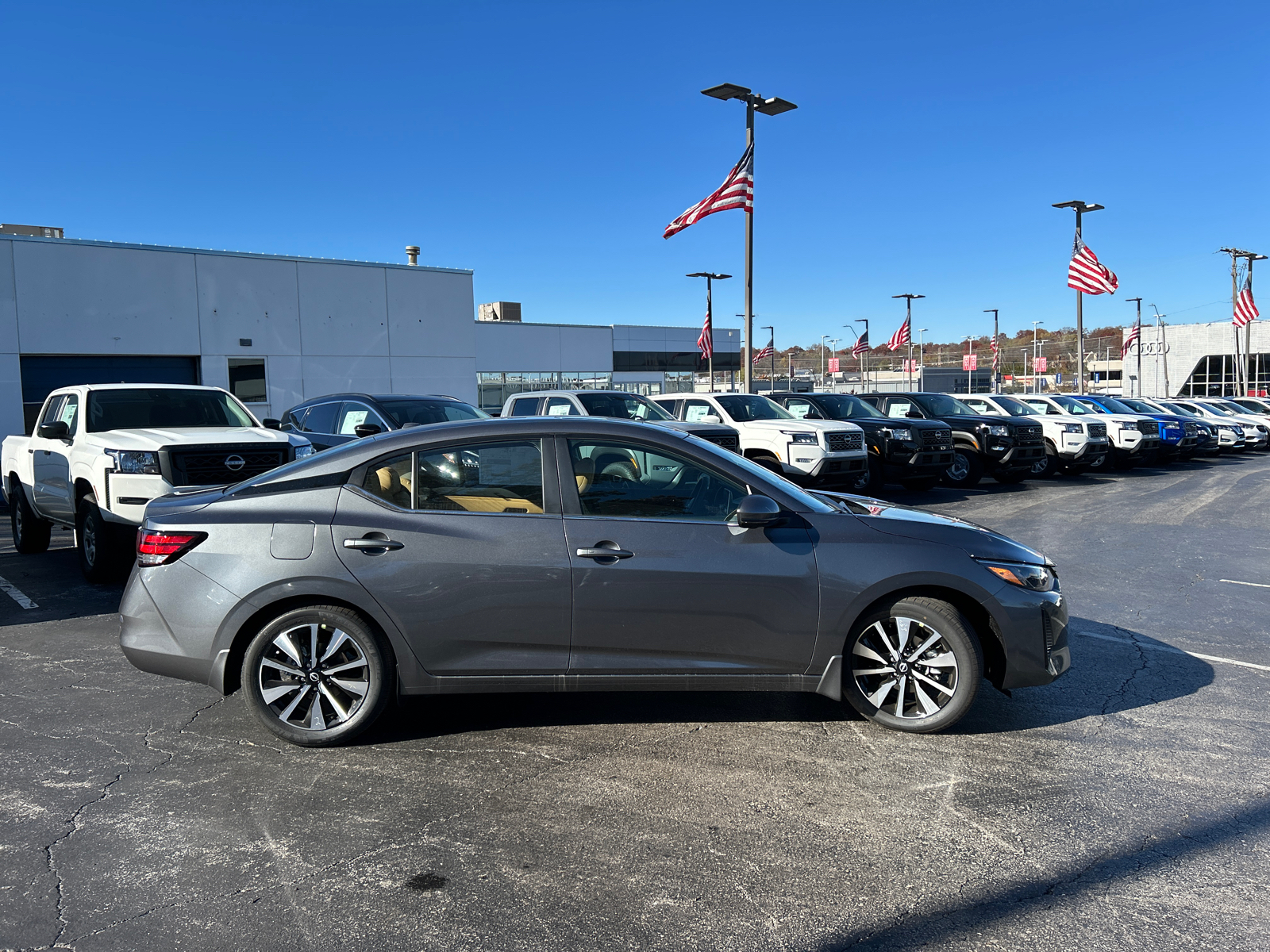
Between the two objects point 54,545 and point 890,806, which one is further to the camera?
point 54,545

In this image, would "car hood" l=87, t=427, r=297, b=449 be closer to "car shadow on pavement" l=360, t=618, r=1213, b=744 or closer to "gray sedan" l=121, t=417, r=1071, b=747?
"gray sedan" l=121, t=417, r=1071, b=747

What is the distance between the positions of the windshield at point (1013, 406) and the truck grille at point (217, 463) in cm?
1691

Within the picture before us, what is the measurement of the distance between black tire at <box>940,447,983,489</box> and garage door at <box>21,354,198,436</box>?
17560 millimetres

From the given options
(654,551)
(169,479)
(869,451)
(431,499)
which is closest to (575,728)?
(654,551)

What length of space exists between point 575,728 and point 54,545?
9200 mm

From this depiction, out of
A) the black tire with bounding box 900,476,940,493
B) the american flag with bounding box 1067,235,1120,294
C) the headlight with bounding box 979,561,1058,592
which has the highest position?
the american flag with bounding box 1067,235,1120,294

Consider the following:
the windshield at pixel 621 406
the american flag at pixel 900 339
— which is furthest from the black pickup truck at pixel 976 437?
the american flag at pixel 900 339

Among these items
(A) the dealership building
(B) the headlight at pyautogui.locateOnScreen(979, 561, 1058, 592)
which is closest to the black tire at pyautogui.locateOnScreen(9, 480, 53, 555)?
(B) the headlight at pyautogui.locateOnScreen(979, 561, 1058, 592)

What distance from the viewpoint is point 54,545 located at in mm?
11094

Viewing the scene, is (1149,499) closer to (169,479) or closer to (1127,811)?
(1127,811)

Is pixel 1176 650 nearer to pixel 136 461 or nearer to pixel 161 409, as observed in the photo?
pixel 136 461

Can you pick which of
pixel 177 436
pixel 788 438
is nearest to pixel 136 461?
pixel 177 436

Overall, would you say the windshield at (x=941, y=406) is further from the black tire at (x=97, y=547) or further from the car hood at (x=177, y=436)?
the black tire at (x=97, y=547)

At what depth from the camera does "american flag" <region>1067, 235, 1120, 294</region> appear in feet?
87.8
